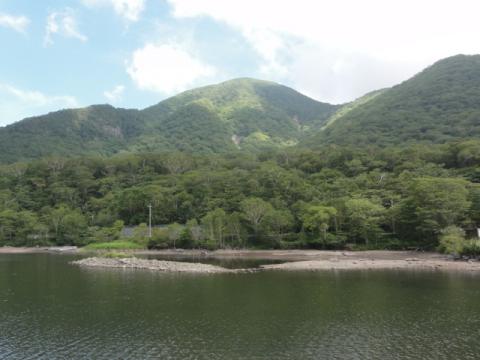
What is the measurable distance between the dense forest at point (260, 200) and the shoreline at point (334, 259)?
11.6ft

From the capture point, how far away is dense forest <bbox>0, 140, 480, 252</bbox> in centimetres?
6900

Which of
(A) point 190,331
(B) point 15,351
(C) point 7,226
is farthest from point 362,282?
(C) point 7,226

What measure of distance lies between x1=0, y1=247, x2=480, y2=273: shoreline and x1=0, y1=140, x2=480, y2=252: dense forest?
3534 mm

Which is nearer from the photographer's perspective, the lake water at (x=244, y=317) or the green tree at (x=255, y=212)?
the lake water at (x=244, y=317)

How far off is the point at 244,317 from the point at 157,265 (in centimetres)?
2982

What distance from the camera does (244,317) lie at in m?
27.9

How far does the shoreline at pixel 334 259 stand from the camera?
168 ft

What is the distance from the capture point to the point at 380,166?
11169cm

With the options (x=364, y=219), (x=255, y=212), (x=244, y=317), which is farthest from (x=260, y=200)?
(x=244, y=317)

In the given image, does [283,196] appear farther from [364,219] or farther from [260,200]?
[364,219]

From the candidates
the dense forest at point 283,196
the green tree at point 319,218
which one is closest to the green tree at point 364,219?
the dense forest at point 283,196

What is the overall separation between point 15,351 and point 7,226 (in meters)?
86.6

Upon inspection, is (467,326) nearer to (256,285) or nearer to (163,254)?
(256,285)

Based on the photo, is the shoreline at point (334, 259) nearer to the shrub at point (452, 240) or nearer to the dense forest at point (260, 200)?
the shrub at point (452, 240)
